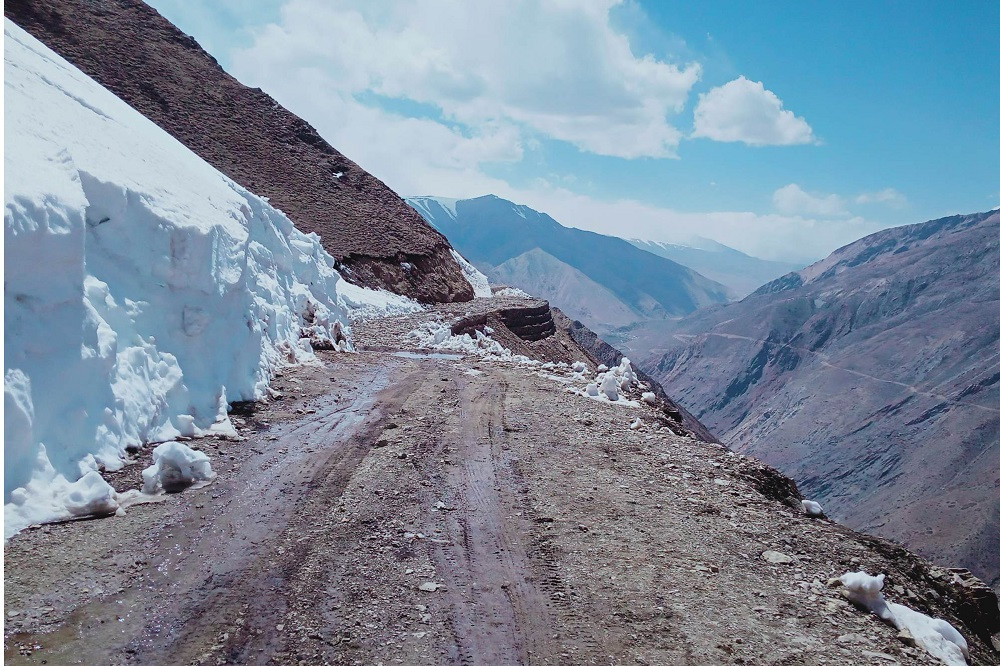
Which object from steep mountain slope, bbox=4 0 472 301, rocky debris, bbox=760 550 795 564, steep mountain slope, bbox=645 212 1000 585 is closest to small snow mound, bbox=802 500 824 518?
rocky debris, bbox=760 550 795 564

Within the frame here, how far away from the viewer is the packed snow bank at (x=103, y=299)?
16.6ft

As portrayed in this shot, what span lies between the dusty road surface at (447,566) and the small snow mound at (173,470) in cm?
16

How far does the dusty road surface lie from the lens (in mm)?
3906

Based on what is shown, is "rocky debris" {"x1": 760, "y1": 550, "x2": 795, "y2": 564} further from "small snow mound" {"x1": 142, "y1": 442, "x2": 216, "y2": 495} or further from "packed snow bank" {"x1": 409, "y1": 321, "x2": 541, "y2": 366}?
"packed snow bank" {"x1": 409, "y1": 321, "x2": 541, "y2": 366}

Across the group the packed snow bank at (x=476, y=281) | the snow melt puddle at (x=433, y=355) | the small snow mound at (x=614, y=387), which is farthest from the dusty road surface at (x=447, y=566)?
the packed snow bank at (x=476, y=281)

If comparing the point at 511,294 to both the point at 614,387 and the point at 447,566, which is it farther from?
the point at 447,566

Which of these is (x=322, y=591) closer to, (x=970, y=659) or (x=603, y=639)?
(x=603, y=639)

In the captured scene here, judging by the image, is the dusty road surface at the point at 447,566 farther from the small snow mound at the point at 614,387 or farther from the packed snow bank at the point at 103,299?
the small snow mound at the point at 614,387

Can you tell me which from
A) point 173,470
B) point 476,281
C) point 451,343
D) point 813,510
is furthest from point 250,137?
point 813,510

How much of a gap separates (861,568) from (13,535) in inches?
250

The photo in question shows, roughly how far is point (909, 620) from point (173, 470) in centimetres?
601

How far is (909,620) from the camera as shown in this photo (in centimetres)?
454

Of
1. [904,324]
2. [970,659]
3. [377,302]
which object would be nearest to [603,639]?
[970,659]

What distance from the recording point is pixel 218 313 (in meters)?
8.60
